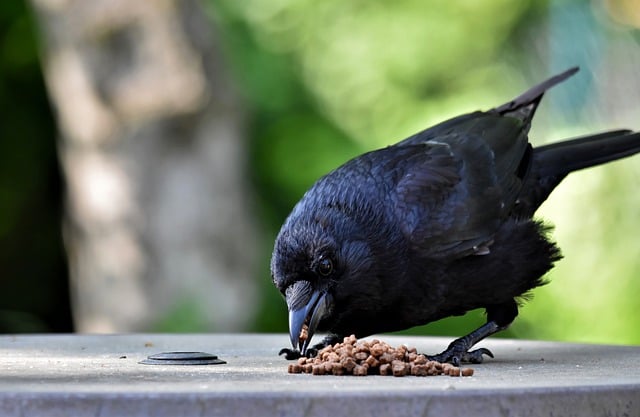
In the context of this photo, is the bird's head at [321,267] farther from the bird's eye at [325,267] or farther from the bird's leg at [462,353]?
the bird's leg at [462,353]

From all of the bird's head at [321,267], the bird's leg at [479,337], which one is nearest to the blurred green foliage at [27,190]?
the bird's leg at [479,337]

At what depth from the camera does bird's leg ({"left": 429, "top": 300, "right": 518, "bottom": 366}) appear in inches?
146

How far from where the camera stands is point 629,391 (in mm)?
2268

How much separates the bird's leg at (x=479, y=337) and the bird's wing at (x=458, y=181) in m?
0.30

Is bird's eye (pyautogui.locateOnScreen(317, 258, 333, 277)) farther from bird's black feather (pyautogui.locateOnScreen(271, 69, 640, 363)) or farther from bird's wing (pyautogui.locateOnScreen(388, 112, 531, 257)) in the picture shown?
bird's wing (pyautogui.locateOnScreen(388, 112, 531, 257))

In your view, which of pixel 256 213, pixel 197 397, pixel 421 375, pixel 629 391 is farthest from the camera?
pixel 256 213

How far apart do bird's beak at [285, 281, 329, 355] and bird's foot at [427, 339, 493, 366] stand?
1.38ft

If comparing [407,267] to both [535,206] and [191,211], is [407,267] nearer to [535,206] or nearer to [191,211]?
[535,206]

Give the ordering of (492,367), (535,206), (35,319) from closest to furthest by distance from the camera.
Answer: (492,367) → (535,206) → (35,319)

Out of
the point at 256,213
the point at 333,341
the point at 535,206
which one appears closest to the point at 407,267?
the point at 333,341

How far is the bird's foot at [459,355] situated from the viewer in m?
3.67

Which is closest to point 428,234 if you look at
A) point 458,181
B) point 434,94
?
point 458,181

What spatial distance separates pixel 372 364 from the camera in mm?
2854

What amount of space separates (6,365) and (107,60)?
5.73 metres
